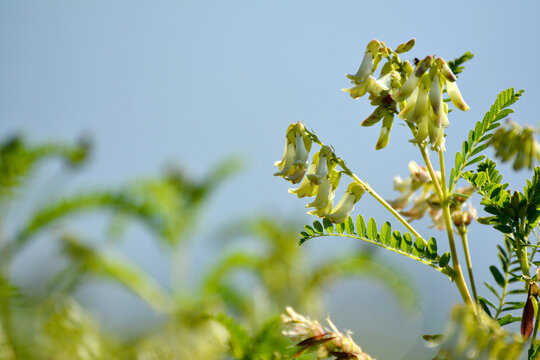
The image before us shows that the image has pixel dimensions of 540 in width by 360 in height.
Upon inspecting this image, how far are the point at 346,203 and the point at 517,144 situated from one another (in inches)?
19.2

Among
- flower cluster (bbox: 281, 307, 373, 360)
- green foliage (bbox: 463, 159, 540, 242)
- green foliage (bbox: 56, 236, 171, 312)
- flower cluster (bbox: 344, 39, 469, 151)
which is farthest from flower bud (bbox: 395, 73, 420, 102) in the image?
green foliage (bbox: 56, 236, 171, 312)

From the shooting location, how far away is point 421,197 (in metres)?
1.26

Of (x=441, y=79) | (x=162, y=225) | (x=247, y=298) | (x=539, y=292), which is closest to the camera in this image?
(x=539, y=292)

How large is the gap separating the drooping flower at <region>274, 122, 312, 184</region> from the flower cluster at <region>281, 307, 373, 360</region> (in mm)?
286

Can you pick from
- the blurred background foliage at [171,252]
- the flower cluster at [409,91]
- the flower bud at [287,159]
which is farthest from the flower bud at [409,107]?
the blurred background foliage at [171,252]

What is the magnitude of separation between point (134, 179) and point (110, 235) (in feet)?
2.24

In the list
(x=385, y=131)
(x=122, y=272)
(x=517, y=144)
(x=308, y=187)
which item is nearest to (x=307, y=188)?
(x=308, y=187)

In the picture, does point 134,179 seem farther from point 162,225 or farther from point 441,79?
point 441,79

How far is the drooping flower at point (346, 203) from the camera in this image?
105cm

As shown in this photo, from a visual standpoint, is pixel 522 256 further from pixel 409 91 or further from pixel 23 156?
pixel 23 156

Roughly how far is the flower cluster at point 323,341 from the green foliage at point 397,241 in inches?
6.2

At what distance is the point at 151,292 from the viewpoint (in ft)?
19.9

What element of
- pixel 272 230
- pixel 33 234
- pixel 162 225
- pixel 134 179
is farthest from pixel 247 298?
pixel 33 234

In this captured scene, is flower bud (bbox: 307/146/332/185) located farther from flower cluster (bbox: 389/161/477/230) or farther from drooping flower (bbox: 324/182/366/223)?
flower cluster (bbox: 389/161/477/230)
